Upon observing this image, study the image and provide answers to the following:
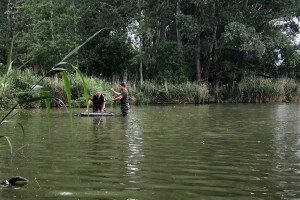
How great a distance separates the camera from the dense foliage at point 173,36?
36.3 m

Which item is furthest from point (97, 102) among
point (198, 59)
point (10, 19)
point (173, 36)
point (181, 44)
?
point (10, 19)

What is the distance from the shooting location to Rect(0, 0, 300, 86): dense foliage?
36.3m

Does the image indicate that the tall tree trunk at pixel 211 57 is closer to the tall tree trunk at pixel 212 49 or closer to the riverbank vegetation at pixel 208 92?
the tall tree trunk at pixel 212 49

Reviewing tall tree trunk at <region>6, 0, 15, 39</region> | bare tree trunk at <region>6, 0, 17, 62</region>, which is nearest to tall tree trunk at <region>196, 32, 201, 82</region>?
bare tree trunk at <region>6, 0, 17, 62</region>

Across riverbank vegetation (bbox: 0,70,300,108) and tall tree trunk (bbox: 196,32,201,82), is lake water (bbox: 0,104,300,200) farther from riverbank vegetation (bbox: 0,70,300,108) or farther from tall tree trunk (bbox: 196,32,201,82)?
tall tree trunk (bbox: 196,32,201,82)

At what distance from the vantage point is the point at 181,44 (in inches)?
1529

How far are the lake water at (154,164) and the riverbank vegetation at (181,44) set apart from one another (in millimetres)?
20716

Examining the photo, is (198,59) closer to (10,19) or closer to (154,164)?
(10,19)

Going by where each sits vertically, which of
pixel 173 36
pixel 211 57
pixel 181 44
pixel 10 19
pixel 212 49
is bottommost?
pixel 211 57

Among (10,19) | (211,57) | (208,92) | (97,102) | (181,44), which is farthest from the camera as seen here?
(10,19)

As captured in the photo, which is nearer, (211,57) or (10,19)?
(211,57)

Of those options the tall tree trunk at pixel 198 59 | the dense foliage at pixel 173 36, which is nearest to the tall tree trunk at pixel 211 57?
the dense foliage at pixel 173 36

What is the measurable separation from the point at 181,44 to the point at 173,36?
3224 millimetres

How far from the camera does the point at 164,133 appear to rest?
1252cm
